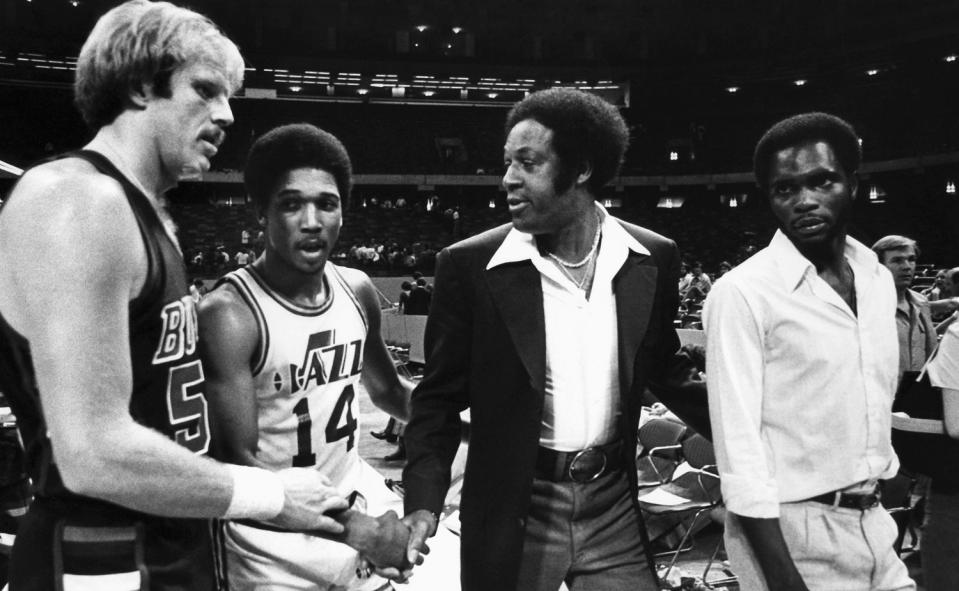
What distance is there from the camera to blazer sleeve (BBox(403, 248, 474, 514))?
223 centimetres

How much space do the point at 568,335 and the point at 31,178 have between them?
1.33 metres

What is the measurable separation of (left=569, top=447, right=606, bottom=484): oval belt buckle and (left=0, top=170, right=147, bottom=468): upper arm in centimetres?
115

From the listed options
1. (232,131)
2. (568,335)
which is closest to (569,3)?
(232,131)

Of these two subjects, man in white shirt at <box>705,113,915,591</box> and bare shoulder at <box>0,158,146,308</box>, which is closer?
bare shoulder at <box>0,158,146,308</box>

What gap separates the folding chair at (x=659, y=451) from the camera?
210 inches

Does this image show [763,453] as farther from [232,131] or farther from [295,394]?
[232,131]

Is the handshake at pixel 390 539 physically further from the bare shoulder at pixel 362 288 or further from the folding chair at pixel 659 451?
the folding chair at pixel 659 451

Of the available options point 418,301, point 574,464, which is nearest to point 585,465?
point 574,464

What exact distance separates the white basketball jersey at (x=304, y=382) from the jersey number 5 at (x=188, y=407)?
470 mm

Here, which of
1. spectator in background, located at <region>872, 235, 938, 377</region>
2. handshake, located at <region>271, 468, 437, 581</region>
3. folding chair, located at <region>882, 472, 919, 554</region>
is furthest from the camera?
spectator in background, located at <region>872, 235, 938, 377</region>

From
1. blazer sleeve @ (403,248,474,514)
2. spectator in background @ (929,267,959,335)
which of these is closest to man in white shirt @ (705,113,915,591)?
blazer sleeve @ (403,248,474,514)

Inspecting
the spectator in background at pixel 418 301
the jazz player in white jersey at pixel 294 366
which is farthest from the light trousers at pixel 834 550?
the spectator in background at pixel 418 301

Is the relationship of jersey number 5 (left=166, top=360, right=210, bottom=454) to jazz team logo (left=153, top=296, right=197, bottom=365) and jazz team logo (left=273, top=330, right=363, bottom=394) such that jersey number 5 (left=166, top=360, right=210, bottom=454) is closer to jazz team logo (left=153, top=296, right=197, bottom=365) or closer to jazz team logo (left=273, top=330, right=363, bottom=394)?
jazz team logo (left=153, top=296, right=197, bottom=365)

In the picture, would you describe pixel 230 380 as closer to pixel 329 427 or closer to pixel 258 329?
pixel 258 329
